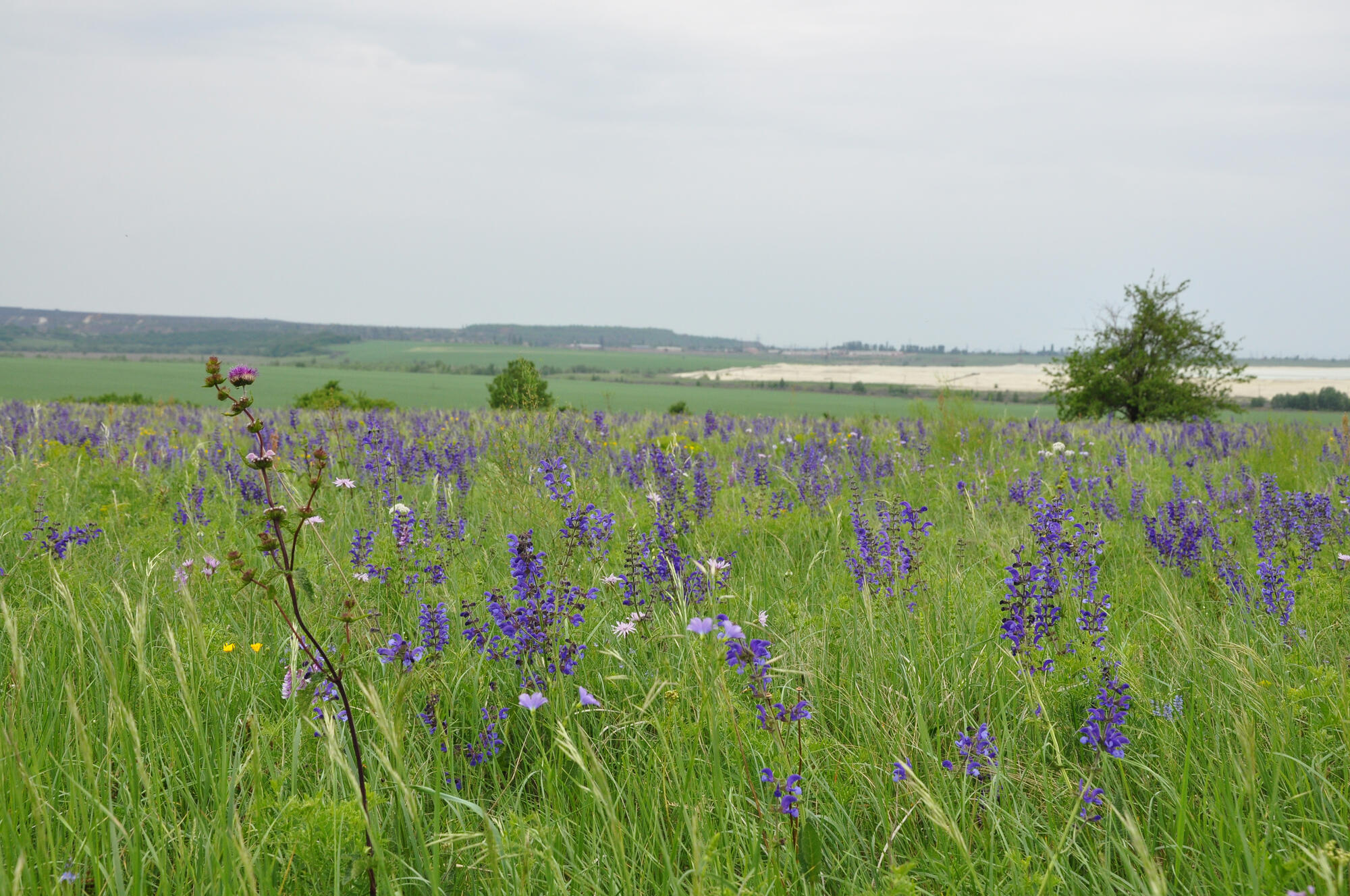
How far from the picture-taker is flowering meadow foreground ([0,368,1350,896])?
168cm

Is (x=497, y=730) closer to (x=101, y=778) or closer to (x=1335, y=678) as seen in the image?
(x=101, y=778)

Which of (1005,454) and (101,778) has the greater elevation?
(1005,454)

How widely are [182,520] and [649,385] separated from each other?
60.5m

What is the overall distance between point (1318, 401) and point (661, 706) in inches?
2155

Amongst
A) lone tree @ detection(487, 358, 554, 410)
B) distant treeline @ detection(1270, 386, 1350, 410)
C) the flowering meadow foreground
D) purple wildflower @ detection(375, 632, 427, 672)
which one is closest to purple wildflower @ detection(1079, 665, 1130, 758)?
the flowering meadow foreground

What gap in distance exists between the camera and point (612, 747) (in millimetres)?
2398

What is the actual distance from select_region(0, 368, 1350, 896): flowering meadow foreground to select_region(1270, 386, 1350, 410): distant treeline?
49298mm

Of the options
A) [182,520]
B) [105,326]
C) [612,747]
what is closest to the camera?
[612,747]

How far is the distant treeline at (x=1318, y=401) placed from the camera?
42.2 m

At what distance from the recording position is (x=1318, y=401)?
42.8 meters

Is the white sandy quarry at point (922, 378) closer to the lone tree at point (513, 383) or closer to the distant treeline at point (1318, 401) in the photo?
the distant treeline at point (1318, 401)

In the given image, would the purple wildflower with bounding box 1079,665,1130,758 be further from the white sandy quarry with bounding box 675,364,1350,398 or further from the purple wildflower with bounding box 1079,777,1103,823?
the white sandy quarry with bounding box 675,364,1350,398

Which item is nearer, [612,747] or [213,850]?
[213,850]

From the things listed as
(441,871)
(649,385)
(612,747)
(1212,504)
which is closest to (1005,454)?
(1212,504)
